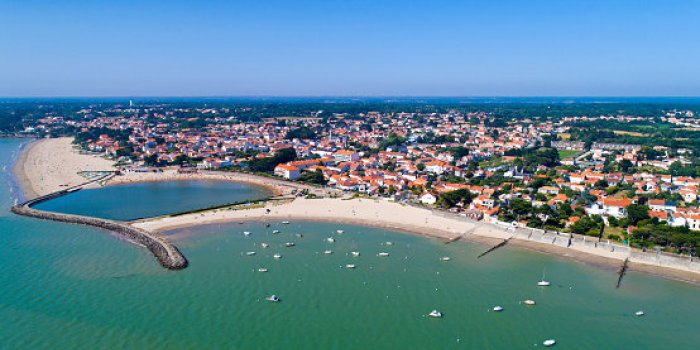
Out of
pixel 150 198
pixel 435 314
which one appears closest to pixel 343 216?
pixel 435 314

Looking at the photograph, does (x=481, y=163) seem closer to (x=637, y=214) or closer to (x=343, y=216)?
(x=637, y=214)

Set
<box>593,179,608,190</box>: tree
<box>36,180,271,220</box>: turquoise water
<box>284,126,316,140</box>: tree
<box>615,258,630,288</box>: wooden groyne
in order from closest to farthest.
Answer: <box>615,258,630,288</box>: wooden groyne
<box>36,180,271,220</box>: turquoise water
<box>593,179,608,190</box>: tree
<box>284,126,316,140</box>: tree

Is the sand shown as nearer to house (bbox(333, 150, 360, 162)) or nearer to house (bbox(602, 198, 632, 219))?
house (bbox(333, 150, 360, 162))

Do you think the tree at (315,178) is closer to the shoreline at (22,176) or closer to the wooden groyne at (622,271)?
the shoreline at (22,176)

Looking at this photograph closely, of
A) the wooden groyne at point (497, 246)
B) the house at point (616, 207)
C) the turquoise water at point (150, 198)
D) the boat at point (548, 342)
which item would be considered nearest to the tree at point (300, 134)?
the turquoise water at point (150, 198)

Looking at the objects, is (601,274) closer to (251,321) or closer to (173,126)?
(251,321)

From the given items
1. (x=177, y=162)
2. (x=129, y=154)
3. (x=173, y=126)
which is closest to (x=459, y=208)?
(x=177, y=162)

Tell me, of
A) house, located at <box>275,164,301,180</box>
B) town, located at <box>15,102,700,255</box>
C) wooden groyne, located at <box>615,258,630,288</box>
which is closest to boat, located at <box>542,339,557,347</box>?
wooden groyne, located at <box>615,258,630,288</box>
